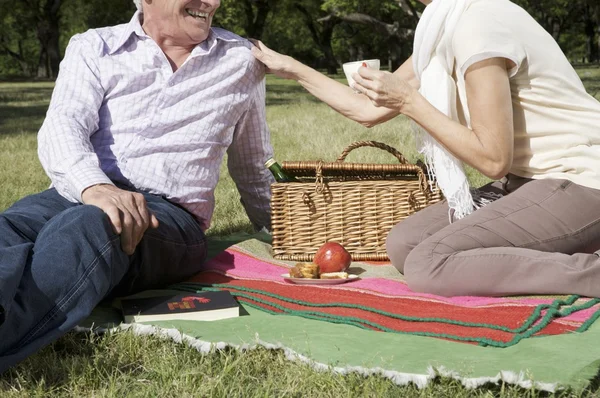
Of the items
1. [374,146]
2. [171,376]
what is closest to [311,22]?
[374,146]

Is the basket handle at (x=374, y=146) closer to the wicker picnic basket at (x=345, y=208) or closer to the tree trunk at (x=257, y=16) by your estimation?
the wicker picnic basket at (x=345, y=208)

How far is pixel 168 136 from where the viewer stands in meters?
4.13

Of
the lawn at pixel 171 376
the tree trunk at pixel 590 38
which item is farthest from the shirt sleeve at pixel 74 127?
the tree trunk at pixel 590 38

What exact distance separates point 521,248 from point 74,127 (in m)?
1.98

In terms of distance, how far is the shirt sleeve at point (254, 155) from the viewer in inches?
178

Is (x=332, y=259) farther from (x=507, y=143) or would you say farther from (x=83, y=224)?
(x=83, y=224)

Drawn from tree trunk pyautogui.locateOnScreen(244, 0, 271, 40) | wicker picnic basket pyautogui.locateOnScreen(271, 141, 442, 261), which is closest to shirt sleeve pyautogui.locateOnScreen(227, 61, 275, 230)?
wicker picnic basket pyautogui.locateOnScreen(271, 141, 442, 261)

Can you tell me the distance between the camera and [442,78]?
3836 mm

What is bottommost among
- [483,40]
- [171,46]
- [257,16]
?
[257,16]

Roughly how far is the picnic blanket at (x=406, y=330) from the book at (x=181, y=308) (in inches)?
4.0

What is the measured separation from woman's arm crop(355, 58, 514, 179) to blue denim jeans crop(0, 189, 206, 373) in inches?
43.2

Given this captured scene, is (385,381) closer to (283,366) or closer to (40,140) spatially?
(283,366)

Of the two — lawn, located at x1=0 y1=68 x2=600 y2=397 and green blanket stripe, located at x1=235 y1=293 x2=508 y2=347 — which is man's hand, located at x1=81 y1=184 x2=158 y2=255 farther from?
green blanket stripe, located at x1=235 y1=293 x2=508 y2=347

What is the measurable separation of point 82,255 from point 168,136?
1.25 metres
